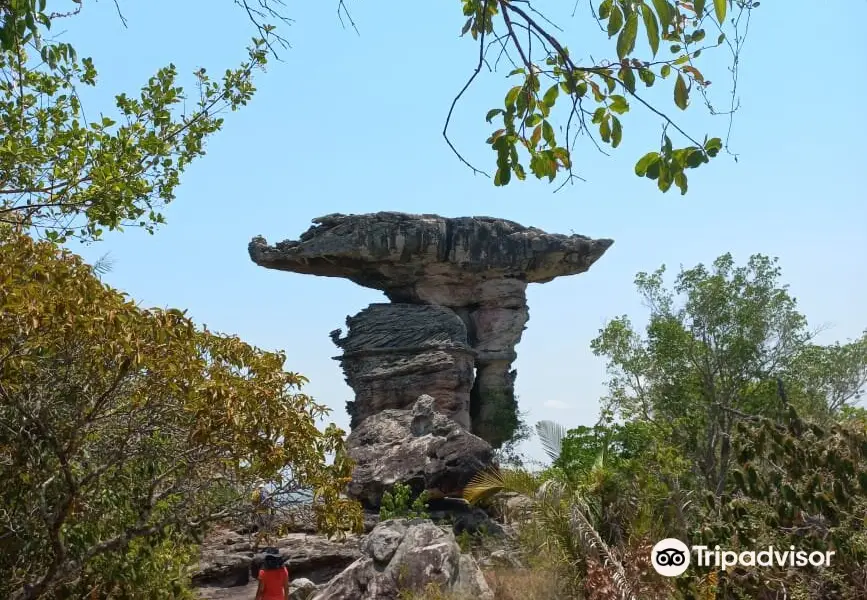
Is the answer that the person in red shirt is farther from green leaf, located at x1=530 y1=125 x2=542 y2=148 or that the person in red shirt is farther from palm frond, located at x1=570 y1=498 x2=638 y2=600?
green leaf, located at x1=530 y1=125 x2=542 y2=148

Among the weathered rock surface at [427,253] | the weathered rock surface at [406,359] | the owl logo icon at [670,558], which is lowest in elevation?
the owl logo icon at [670,558]

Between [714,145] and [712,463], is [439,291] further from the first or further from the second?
[714,145]

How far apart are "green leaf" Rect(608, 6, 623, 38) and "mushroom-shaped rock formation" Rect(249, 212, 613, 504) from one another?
1998 cm

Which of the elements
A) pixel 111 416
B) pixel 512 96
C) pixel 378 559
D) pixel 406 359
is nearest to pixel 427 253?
pixel 406 359

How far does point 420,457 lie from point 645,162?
1312 cm

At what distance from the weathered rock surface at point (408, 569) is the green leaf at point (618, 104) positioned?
22.1 feet

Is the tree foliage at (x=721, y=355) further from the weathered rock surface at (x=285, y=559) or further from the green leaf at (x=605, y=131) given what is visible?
the green leaf at (x=605, y=131)

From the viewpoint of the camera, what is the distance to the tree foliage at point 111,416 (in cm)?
497

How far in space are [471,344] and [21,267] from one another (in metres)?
22.0

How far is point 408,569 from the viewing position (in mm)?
9539

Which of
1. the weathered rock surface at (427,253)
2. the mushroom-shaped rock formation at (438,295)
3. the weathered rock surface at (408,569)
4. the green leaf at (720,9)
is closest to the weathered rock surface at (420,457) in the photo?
the weathered rock surface at (408,569)

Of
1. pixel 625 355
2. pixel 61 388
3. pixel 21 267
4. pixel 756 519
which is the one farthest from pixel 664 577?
pixel 625 355

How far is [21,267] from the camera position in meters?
4.91

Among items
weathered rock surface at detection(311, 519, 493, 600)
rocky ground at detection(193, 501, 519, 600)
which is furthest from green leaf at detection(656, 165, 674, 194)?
weathered rock surface at detection(311, 519, 493, 600)
